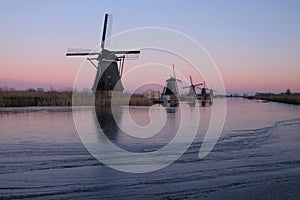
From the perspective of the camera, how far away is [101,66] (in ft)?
132

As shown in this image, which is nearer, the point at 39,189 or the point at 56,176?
the point at 39,189

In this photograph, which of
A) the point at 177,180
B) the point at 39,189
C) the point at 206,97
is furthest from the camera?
the point at 206,97

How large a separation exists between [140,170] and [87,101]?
3435 centimetres

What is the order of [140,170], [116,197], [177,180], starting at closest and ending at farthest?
[116,197] < [177,180] < [140,170]

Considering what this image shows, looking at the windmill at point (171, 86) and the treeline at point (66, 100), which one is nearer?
the treeline at point (66, 100)

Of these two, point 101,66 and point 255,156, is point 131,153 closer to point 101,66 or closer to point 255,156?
point 255,156

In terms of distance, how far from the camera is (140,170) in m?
8.34

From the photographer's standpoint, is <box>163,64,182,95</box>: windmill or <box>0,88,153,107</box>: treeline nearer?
<box>0,88,153,107</box>: treeline

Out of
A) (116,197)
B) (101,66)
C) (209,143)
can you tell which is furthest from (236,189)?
(101,66)

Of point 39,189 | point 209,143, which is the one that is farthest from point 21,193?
point 209,143

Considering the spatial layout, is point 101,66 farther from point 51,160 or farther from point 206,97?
point 206,97

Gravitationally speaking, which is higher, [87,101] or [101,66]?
[101,66]

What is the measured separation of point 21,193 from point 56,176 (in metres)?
1.31

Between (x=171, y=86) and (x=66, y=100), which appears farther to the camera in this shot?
(x=171, y=86)
